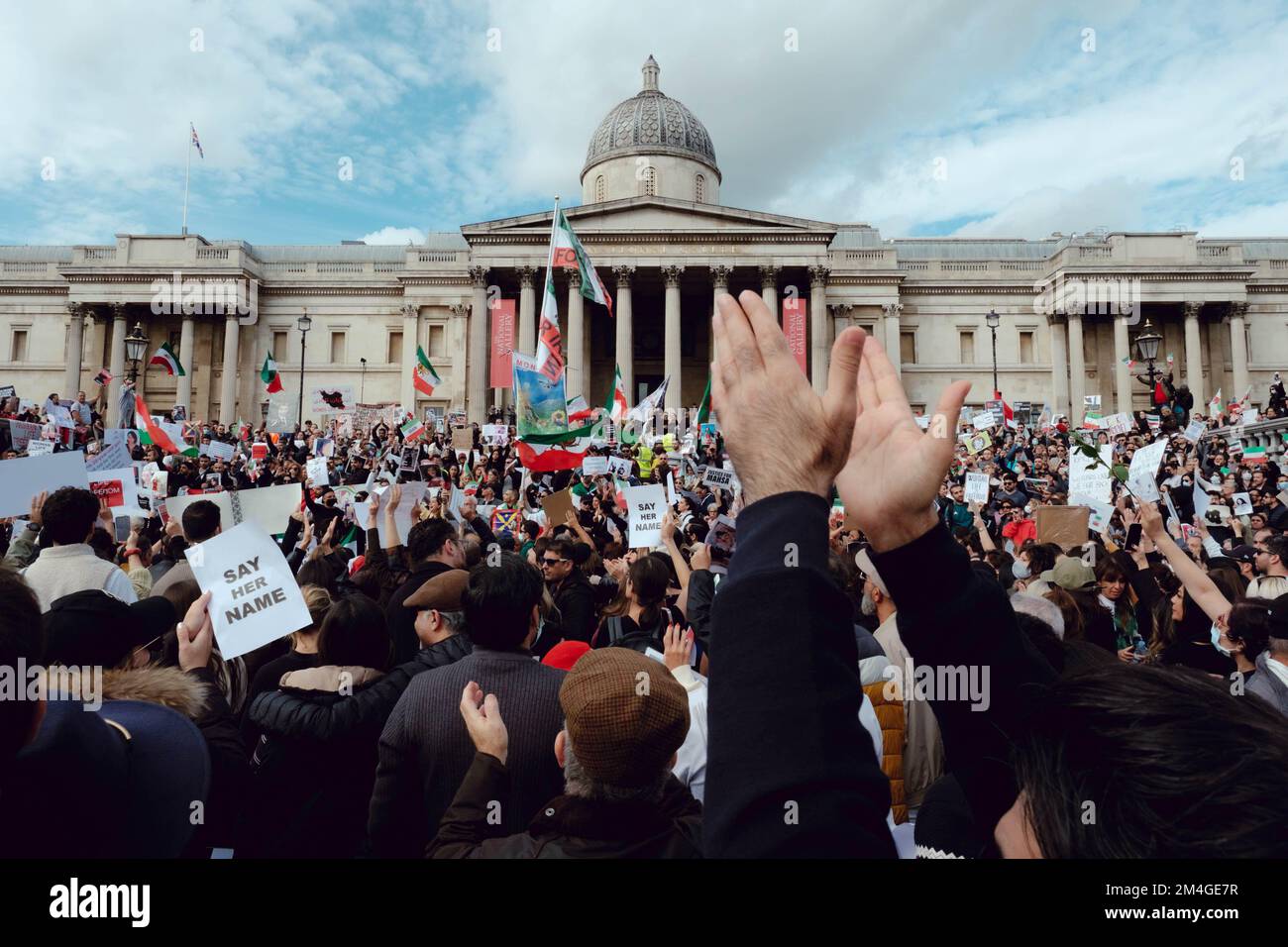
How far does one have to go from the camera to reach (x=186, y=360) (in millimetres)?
44469

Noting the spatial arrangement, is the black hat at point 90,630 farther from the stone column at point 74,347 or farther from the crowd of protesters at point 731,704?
the stone column at point 74,347

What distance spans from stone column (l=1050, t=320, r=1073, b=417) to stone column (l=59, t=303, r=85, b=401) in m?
53.9

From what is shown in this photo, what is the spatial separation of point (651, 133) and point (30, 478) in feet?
155

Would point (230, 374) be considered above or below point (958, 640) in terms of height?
above

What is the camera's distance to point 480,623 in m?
3.30

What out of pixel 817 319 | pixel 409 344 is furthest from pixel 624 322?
pixel 409 344

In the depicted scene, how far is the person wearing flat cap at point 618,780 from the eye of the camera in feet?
6.33

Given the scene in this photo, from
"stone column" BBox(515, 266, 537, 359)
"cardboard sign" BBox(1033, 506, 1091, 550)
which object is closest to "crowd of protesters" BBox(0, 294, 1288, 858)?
"cardboard sign" BBox(1033, 506, 1091, 550)

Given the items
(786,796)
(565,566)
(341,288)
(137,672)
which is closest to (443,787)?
(137,672)

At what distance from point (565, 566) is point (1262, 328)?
5452cm

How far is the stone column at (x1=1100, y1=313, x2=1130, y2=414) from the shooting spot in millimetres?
42469

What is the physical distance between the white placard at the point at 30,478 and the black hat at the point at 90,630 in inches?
128

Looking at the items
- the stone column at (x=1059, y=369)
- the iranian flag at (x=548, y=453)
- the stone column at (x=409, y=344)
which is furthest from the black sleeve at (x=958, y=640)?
the stone column at (x=1059, y=369)

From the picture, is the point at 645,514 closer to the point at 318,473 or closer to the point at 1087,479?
the point at 1087,479
